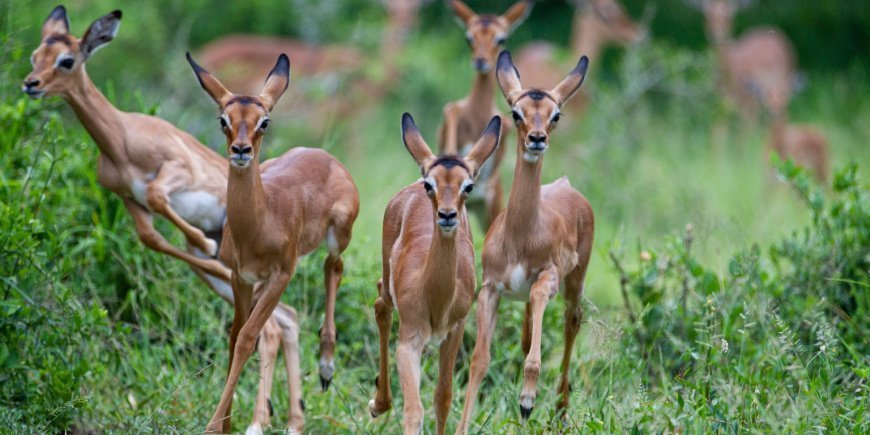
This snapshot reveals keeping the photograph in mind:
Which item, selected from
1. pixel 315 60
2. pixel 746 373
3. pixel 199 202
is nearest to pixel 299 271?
pixel 199 202

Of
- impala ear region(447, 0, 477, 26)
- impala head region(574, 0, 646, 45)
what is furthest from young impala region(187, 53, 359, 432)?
impala head region(574, 0, 646, 45)

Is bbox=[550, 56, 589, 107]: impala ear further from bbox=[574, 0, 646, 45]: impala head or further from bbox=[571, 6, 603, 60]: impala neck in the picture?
bbox=[574, 0, 646, 45]: impala head

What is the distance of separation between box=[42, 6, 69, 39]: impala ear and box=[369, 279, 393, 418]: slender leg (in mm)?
2270

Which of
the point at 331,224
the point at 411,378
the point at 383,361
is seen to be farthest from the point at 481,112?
the point at 411,378

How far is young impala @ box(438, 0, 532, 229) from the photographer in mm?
7965

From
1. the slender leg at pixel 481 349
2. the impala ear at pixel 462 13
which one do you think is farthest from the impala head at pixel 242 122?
the impala ear at pixel 462 13

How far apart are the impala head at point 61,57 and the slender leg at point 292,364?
4.93 ft

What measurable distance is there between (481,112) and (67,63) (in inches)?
115

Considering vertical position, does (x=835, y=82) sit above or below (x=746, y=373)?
below

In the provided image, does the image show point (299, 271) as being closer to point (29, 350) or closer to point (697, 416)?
point (29, 350)

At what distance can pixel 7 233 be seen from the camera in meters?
5.37

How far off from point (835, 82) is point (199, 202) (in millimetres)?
10419

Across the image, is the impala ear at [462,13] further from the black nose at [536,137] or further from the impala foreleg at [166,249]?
the black nose at [536,137]

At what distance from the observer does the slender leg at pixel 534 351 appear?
4855 mm
